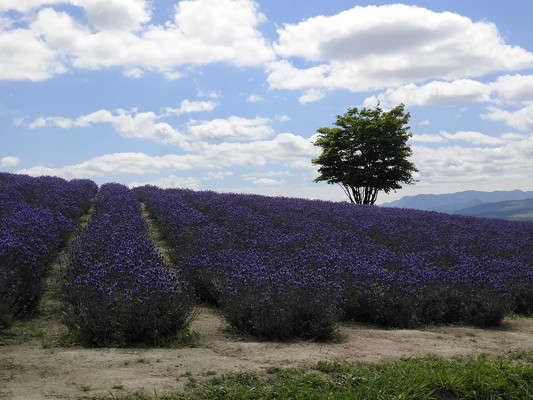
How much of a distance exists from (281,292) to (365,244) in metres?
4.29

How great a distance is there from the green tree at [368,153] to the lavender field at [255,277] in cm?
1665

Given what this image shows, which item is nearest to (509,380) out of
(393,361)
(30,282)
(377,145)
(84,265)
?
(393,361)

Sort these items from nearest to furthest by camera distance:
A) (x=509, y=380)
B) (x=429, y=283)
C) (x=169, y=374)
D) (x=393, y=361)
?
(x=169, y=374)
(x=509, y=380)
(x=393, y=361)
(x=429, y=283)

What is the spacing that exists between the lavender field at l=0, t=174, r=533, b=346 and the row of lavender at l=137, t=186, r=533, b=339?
0.07ft

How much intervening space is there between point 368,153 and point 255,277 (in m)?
23.2

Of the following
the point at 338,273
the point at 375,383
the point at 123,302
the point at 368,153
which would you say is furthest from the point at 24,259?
the point at 368,153

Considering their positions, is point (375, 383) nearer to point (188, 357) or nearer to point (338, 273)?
point (188, 357)

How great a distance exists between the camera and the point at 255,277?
5.64m

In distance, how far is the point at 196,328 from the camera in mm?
5320

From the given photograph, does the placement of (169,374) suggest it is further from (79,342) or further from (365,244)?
(365,244)

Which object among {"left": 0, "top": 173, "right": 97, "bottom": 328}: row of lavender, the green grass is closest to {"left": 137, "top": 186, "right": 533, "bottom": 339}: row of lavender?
the green grass

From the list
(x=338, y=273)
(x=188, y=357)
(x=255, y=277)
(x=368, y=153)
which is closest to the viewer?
(x=188, y=357)

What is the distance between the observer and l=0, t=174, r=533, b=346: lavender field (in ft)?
15.8

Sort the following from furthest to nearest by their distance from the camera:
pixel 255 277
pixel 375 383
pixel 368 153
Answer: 1. pixel 368 153
2. pixel 255 277
3. pixel 375 383
